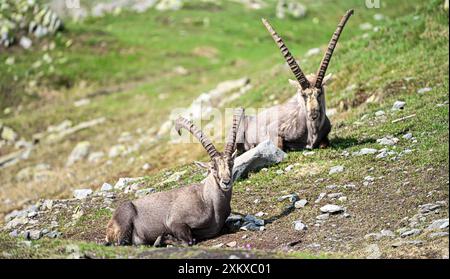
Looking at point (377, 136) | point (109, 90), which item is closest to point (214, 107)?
point (377, 136)

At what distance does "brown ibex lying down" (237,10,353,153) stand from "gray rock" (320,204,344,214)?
432cm

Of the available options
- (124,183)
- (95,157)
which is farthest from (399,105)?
(95,157)

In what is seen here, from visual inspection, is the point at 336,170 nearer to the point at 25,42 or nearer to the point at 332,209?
the point at 332,209

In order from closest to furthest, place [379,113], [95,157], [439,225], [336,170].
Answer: [439,225]
[336,170]
[379,113]
[95,157]

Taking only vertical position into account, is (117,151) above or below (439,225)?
below

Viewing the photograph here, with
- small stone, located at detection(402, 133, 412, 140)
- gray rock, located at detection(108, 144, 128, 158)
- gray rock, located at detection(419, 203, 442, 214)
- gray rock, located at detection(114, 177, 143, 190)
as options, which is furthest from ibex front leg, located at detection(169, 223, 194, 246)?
gray rock, located at detection(108, 144, 128, 158)

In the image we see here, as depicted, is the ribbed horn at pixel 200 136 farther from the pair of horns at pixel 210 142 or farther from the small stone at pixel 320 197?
the small stone at pixel 320 197

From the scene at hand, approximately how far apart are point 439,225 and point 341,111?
13.9 m

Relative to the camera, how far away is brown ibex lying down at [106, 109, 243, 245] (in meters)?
14.0

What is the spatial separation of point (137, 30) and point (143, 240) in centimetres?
6081

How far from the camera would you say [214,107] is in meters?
35.6

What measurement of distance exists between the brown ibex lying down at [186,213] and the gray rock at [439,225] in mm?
3996

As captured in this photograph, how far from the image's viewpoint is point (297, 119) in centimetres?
1928

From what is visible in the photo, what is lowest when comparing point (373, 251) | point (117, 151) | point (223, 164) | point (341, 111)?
point (117, 151)
